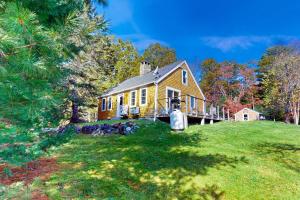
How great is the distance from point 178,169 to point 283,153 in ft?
14.9

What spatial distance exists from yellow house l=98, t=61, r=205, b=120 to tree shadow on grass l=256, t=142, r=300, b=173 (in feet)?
26.1

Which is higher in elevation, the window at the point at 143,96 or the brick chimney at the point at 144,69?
the brick chimney at the point at 144,69

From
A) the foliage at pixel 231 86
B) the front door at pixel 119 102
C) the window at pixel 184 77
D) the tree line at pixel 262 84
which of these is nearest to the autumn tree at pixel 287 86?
the tree line at pixel 262 84

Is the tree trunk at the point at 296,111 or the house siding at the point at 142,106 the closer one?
the house siding at the point at 142,106

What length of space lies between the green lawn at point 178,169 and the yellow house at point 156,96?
7782mm

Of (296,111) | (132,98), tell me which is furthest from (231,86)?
(132,98)

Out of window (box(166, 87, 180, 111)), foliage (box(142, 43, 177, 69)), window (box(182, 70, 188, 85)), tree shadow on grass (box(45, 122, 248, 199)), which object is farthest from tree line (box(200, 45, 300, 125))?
tree shadow on grass (box(45, 122, 248, 199))

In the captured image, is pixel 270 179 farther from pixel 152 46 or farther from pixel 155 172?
pixel 152 46

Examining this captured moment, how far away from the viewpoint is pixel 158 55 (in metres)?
49.3

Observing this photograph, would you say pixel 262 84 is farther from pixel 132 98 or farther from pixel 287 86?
pixel 132 98

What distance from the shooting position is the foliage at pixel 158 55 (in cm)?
4869

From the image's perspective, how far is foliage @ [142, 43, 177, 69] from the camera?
4869cm

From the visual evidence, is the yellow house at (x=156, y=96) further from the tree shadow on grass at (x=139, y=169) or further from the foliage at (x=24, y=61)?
the foliage at (x=24, y=61)

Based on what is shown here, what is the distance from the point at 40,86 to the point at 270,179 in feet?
21.5
